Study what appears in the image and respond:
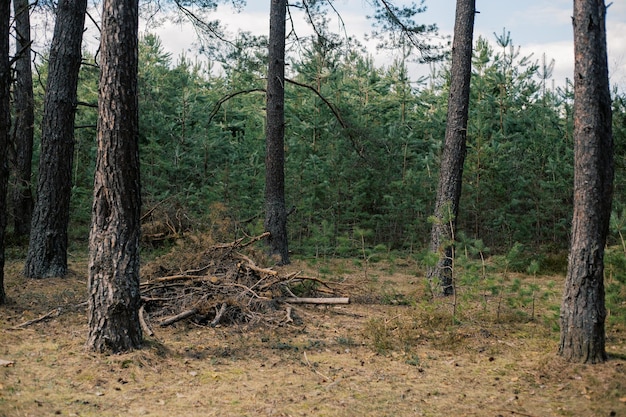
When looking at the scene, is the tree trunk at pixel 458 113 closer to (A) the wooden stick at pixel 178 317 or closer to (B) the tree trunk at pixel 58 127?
(A) the wooden stick at pixel 178 317

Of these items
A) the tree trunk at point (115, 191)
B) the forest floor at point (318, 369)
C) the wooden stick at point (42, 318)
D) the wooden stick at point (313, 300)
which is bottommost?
the forest floor at point (318, 369)

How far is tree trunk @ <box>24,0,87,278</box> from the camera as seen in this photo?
8.89 m

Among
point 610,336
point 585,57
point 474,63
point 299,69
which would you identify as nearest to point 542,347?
point 610,336

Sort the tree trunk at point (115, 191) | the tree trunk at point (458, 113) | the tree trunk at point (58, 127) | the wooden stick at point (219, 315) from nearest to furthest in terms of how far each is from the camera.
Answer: the tree trunk at point (115, 191)
the wooden stick at point (219, 315)
the tree trunk at point (458, 113)
the tree trunk at point (58, 127)

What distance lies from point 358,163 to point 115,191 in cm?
913

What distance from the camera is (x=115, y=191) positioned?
5422 millimetres

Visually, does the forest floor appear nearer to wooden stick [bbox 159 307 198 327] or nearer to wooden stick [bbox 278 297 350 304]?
wooden stick [bbox 159 307 198 327]

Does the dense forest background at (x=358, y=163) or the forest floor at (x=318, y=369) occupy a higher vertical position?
the dense forest background at (x=358, y=163)

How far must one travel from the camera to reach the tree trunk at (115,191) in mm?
5406

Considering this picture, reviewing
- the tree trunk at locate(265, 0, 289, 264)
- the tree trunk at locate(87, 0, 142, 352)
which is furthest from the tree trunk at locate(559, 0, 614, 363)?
the tree trunk at locate(265, 0, 289, 264)

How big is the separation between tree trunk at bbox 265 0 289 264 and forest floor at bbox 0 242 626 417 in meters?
3.98

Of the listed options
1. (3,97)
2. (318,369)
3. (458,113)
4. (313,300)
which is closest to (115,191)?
(318,369)

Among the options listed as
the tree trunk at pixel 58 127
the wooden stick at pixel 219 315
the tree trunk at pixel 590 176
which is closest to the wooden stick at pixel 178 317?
the wooden stick at pixel 219 315

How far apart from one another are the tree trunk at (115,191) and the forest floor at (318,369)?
1.18 ft
